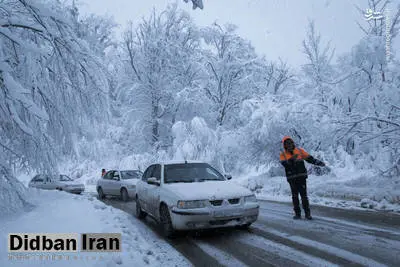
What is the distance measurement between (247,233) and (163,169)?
251cm

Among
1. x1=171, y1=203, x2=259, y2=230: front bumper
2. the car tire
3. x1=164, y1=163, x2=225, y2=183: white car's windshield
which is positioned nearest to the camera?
x1=171, y1=203, x2=259, y2=230: front bumper

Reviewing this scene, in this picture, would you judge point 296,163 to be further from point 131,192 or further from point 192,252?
point 131,192

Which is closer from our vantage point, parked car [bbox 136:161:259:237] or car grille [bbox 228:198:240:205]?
parked car [bbox 136:161:259:237]

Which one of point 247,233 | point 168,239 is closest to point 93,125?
point 168,239

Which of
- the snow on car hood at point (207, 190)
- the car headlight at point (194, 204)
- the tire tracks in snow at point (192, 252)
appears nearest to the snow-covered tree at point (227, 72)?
the snow on car hood at point (207, 190)

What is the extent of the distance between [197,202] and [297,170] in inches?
111

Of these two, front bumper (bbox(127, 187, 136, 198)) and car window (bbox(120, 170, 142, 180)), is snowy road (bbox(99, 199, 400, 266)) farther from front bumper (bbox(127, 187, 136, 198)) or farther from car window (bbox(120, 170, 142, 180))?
car window (bbox(120, 170, 142, 180))

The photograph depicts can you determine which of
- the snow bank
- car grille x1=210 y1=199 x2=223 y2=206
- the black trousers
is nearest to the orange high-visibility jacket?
the black trousers

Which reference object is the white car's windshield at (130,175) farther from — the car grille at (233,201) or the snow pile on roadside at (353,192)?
the car grille at (233,201)

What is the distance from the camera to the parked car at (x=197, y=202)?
637 centimetres

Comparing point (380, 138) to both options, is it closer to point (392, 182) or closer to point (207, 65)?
point (392, 182)

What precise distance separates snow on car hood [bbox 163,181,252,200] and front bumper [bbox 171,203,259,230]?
237 mm

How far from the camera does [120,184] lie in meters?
15.0

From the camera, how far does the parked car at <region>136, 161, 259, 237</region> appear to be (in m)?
6.37
